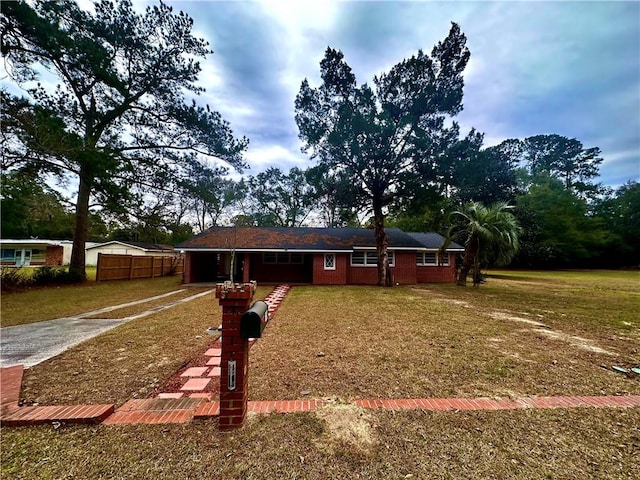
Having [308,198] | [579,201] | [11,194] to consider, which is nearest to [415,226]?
[308,198]

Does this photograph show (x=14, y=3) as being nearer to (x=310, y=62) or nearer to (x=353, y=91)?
(x=310, y=62)

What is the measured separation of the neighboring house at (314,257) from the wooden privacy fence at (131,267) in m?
4.64

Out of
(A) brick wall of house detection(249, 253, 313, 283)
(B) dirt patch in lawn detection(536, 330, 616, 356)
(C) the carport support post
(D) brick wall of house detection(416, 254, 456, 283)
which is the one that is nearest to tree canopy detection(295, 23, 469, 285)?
(D) brick wall of house detection(416, 254, 456, 283)

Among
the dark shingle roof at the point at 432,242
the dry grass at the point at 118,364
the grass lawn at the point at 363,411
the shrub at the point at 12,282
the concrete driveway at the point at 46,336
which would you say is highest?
the dark shingle roof at the point at 432,242

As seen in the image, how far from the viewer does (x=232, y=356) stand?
8.20 ft

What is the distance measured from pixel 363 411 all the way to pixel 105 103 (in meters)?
16.7

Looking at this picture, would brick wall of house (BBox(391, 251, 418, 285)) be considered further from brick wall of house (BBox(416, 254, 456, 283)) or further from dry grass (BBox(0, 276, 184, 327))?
dry grass (BBox(0, 276, 184, 327))

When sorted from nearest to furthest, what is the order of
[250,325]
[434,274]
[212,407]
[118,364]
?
[250,325], [212,407], [118,364], [434,274]

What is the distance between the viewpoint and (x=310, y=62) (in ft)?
42.8

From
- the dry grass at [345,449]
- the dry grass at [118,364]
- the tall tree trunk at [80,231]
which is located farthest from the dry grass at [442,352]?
the tall tree trunk at [80,231]

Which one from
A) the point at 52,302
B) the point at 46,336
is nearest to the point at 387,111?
the point at 46,336

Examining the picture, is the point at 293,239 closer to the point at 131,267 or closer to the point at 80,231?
the point at 131,267

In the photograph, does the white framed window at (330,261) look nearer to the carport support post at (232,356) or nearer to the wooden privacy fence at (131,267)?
the wooden privacy fence at (131,267)

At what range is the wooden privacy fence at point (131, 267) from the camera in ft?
51.9
